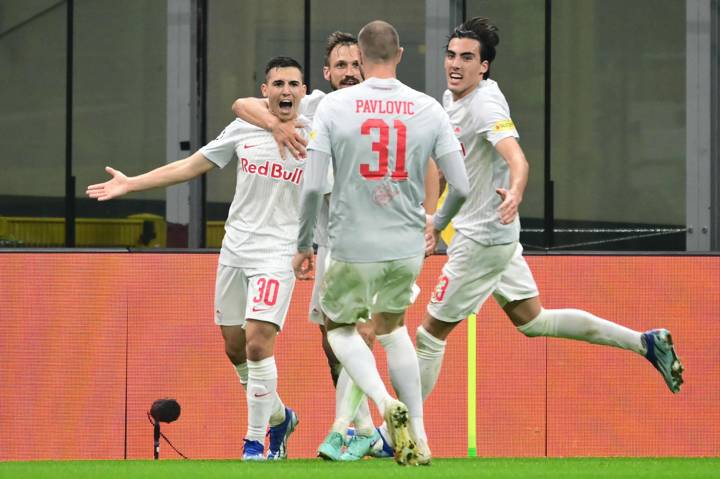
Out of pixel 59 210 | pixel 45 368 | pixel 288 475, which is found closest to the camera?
pixel 288 475

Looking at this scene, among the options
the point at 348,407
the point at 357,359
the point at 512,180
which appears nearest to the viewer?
the point at 357,359

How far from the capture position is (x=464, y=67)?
8.88 metres

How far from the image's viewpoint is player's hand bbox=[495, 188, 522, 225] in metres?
8.10

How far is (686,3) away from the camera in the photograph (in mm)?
15922

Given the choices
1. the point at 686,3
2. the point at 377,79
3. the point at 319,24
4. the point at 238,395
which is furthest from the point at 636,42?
the point at 377,79

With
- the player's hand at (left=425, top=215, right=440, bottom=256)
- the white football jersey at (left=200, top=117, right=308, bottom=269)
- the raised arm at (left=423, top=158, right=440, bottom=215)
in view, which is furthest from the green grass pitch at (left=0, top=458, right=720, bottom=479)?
the raised arm at (left=423, top=158, right=440, bottom=215)

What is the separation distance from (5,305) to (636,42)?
765 centimetres

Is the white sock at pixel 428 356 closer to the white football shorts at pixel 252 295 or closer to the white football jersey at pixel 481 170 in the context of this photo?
the white football jersey at pixel 481 170

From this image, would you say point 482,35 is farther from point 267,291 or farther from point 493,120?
point 267,291

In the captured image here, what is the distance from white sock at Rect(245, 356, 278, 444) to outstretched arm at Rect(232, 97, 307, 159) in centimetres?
119

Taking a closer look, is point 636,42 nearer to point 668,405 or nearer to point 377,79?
point 668,405

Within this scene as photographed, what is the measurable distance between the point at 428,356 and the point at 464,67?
1.62 metres

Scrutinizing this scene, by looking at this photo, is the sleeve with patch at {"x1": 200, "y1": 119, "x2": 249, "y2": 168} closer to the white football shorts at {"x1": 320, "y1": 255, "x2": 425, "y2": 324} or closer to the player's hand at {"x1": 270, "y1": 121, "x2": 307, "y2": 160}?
the player's hand at {"x1": 270, "y1": 121, "x2": 307, "y2": 160}

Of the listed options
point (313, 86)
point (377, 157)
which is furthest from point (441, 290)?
point (313, 86)
